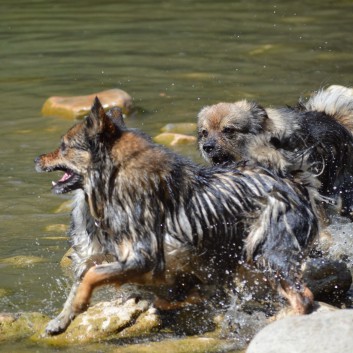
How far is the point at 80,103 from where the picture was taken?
13125 millimetres

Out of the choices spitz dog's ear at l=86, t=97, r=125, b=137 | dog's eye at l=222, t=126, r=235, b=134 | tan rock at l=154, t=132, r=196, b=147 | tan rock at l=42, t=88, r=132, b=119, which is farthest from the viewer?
tan rock at l=42, t=88, r=132, b=119

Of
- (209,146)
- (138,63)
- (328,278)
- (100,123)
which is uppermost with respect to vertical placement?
(100,123)

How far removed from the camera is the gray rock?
216 inches

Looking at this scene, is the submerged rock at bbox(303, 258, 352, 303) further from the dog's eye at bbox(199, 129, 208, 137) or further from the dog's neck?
the dog's eye at bbox(199, 129, 208, 137)

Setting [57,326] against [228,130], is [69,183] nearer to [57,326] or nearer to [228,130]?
[57,326]

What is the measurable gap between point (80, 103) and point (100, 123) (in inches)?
274

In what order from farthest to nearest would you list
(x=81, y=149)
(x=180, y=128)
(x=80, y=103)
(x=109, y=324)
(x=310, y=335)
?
(x=80, y=103) < (x=180, y=128) < (x=109, y=324) < (x=81, y=149) < (x=310, y=335)

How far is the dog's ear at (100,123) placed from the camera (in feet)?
20.3

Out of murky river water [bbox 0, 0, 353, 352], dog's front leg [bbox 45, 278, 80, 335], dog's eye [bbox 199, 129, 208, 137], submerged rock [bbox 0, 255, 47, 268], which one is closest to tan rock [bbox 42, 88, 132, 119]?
murky river water [bbox 0, 0, 353, 352]

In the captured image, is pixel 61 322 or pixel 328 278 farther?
pixel 328 278

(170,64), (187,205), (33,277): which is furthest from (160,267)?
(170,64)

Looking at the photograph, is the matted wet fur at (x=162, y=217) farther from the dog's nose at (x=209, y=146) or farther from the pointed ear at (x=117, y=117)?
the dog's nose at (x=209, y=146)

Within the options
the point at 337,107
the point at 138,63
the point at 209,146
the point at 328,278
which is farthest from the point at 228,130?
the point at 138,63

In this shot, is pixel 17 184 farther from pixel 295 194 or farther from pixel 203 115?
pixel 295 194
